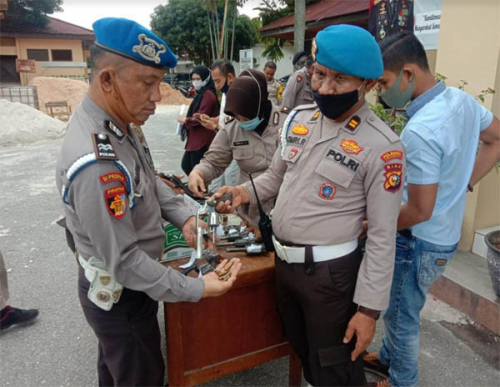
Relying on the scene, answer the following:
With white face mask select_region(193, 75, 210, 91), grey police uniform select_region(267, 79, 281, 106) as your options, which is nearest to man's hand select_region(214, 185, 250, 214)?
white face mask select_region(193, 75, 210, 91)

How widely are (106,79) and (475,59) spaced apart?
2995 millimetres

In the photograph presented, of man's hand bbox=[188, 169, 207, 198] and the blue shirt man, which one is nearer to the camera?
the blue shirt man

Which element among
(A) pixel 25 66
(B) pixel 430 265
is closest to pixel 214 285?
(B) pixel 430 265

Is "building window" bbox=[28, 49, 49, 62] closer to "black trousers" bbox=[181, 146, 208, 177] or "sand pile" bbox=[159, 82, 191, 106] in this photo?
"sand pile" bbox=[159, 82, 191, 106]

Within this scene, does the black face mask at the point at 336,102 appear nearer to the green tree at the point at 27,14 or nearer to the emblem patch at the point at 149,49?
the emblem patch at the point at 149,49

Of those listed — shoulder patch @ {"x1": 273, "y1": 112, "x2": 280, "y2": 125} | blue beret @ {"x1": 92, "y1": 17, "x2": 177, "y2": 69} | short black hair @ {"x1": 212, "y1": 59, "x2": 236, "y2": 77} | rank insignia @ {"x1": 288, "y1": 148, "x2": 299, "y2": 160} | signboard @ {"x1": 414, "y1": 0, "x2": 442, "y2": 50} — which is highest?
A: signboard @ {"x1": 414, "y1": 0, "x2": 442, "y2": 50}

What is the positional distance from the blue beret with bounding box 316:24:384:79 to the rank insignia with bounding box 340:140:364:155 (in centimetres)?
24

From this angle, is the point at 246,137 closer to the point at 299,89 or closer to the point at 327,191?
the point at 327,191

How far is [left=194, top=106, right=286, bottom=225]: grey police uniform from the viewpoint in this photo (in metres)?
2.47

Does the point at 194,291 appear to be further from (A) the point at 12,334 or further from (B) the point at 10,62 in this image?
(B) the point at 10,62

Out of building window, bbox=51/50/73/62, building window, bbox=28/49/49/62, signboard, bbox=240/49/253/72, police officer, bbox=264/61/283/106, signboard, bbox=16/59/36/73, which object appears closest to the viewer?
police officer, bbox=264/61/283/106

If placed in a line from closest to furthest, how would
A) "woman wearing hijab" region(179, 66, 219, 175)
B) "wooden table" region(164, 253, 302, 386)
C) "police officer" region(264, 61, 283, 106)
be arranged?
"wooden table" region(164, 253, 302, 386)
"woman wearing hijab" region(179, 66, 219, 175)
"police officer" region(264, 61, 283, 106)

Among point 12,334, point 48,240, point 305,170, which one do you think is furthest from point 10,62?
point 305,170

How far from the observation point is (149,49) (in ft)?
4.16
